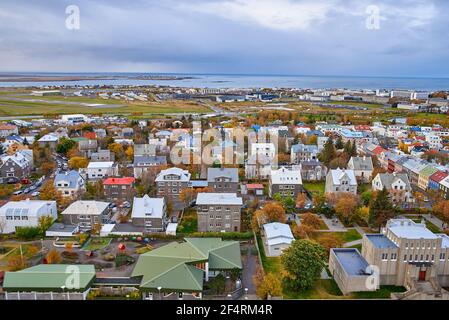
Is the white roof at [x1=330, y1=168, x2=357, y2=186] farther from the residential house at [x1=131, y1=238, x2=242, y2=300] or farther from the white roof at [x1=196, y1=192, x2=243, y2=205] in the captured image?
the residential house at [x1=131, y1=238, x2=242, y2=300]

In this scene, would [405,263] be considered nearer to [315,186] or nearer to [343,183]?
[343,183]

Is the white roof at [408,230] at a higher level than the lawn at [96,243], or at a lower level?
higher

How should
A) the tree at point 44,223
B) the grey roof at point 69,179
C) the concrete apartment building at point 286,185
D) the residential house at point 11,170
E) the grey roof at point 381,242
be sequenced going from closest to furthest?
the grey roof at point 381,242 → the tree at point 44,223 → the grey roof at point 69,179 → the concrete apartment building at point 286,185 → the residential house at point 11,170

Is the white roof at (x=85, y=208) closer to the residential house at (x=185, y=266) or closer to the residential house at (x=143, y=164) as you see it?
the residential house at (x=185, y=266)

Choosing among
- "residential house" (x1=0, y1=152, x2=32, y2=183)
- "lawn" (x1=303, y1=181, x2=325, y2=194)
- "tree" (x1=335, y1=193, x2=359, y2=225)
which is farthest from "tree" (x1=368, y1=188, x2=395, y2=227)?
"residential house" (x1=0, y1=152, x2=32, y2=183)

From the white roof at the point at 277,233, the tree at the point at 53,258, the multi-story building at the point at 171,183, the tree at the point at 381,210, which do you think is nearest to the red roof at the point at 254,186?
the multi-story building at the point at 171,183

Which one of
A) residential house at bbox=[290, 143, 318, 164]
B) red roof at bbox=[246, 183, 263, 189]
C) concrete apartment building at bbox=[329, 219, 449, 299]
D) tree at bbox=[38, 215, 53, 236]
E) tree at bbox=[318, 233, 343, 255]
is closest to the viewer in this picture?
concrete apartment building at bbox=[329, 219, 449, 299]
